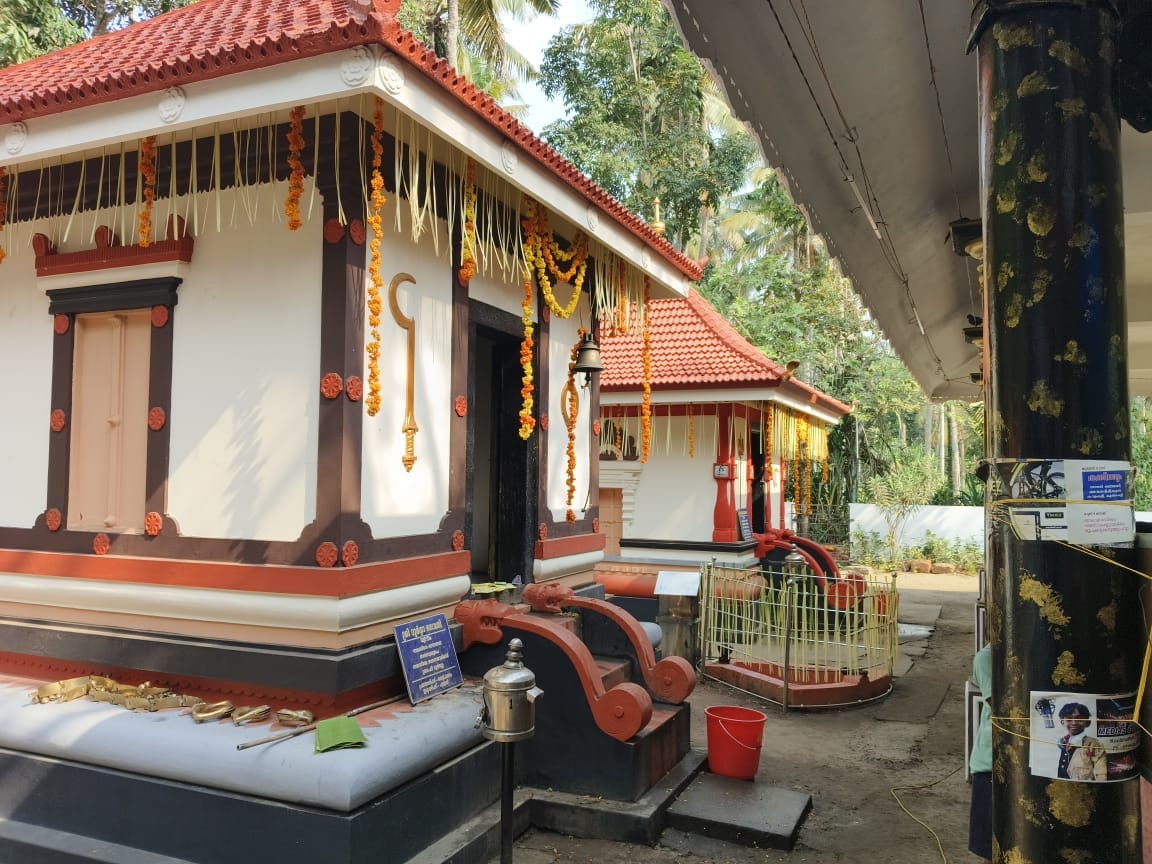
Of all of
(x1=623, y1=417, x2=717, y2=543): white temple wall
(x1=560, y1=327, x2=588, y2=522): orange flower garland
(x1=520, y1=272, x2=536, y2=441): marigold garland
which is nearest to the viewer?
(x1=520, y1=272, x2=536, y2=441): marigold garland

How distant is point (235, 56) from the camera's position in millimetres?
3949

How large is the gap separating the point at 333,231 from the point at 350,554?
187 centimetres

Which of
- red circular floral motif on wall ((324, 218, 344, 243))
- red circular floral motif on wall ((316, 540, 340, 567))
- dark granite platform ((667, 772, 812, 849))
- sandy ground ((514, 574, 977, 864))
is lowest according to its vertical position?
sandy ground ((514, 574, 977, 864))

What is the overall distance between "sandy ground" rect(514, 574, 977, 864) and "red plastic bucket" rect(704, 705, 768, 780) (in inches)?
16.6

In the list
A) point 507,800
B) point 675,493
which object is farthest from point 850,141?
point 675,493

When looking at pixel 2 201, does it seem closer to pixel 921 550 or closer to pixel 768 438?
pixel 768 438

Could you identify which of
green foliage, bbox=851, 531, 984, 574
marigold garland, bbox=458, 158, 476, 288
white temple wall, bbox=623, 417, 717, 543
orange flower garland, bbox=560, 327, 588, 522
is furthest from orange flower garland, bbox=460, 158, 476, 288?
green foliage, bbox=851, 531, 984, 574

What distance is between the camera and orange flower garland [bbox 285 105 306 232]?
4250 millimetres

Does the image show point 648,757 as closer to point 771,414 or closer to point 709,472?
point 709,472

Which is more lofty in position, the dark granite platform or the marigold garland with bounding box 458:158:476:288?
the marigold garland with bounding box 458:158:476:288

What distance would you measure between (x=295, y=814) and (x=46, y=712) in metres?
1.87

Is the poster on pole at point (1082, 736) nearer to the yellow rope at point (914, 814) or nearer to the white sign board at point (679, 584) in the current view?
the yellow rope at point (914, 814)

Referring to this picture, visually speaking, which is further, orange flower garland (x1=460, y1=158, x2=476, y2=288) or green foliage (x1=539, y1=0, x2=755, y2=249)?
green foliage (x1=539, y1=0, x2=755, y2=249)

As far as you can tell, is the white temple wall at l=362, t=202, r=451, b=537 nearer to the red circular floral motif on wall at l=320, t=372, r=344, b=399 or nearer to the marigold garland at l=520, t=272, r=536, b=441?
the red circular floral motif on wall at l=320, t=372, r=344, b=399
